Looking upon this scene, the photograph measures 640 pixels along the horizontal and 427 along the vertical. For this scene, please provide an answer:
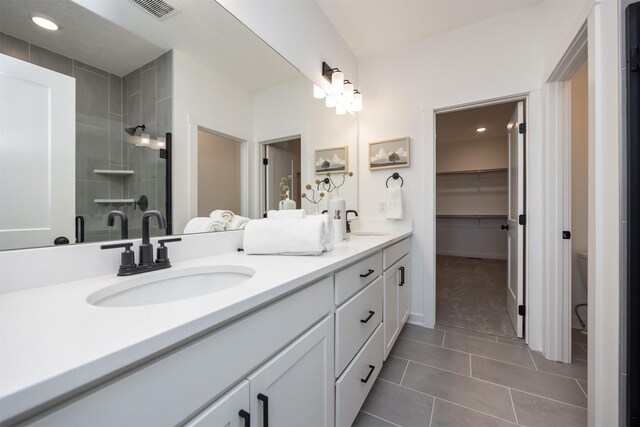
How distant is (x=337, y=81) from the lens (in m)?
2.06

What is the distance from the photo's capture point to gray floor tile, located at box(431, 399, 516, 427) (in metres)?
1.22

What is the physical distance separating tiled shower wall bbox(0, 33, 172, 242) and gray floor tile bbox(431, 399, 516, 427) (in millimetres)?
1557

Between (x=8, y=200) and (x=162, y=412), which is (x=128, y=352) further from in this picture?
(x=8, y=200)

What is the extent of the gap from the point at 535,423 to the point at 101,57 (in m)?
2.26

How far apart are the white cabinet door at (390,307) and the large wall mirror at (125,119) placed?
90cm

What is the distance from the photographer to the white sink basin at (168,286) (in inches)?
27.4

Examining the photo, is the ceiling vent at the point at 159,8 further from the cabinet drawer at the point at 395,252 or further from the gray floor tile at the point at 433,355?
the gray floor tile at the point at 433,355

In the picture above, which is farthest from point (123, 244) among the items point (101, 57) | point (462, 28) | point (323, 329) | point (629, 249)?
point (462, 28)

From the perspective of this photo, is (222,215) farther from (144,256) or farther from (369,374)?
(369,374)

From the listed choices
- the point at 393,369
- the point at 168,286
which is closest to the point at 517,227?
the point at 393,369

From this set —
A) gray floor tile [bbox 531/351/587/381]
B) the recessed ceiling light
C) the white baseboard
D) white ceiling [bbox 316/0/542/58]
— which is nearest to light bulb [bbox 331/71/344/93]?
white ceiling [bbox 316/0/542/58]

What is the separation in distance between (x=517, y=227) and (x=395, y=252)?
3.65 ft

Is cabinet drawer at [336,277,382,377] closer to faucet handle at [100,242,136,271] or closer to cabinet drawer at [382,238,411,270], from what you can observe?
cabinet drawer at [382,238,411,270]

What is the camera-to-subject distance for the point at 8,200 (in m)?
0.62
